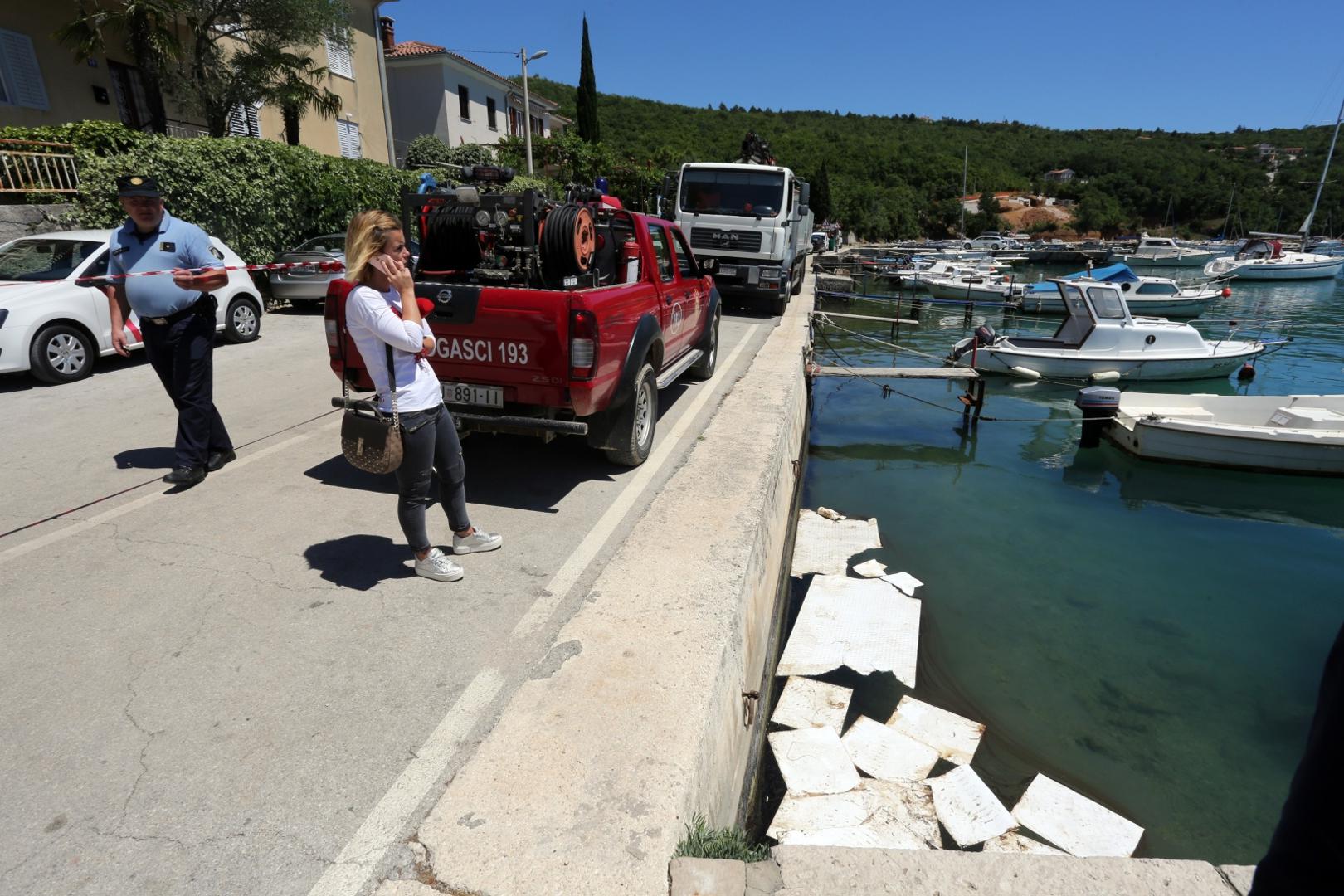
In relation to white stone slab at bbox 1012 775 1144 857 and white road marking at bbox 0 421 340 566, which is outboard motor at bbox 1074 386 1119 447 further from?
white road marking at bbox 0 421 340 566

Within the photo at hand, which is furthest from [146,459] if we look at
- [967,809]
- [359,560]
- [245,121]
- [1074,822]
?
[245,121]

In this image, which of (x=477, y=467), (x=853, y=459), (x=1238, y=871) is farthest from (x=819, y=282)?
(x=1238, y=871)

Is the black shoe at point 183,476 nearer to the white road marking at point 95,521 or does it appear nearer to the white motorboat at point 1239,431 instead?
the white road marking at point 95,521

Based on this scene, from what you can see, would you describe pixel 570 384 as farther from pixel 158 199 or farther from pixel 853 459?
pixel 853 459

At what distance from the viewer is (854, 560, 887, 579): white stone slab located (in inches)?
285

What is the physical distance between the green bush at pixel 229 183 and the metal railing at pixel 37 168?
0.83 ft

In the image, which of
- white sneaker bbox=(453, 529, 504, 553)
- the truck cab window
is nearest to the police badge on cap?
white sneaker bbox=(453, 529, 504, 553)

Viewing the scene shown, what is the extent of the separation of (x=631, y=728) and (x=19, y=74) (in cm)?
2145

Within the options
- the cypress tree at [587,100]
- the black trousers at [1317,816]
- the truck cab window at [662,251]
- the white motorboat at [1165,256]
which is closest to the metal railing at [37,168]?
the truck cab window at [662,251]

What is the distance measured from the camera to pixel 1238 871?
2363 mm

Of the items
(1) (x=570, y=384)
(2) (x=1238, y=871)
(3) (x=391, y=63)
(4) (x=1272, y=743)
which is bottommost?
(4) (x=1272, y=743)

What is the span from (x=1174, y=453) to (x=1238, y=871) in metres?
10.7

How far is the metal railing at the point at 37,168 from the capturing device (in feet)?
36.8

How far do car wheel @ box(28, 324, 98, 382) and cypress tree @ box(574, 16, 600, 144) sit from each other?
122ft
